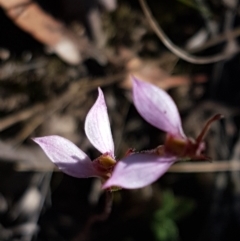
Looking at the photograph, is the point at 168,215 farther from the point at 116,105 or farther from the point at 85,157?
the point at 85,157

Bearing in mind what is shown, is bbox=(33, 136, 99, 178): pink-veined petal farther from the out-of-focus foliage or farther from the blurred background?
the out-of-focus foliage

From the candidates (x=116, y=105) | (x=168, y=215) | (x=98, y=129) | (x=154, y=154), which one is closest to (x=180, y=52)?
(x=116, y=105)

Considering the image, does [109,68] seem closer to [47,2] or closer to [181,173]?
[47,2]

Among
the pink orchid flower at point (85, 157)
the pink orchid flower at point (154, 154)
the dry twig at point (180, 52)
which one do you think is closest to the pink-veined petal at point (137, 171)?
the pink orchid flower at point (154, 154)

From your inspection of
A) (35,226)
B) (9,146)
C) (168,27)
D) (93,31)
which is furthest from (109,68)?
(35,226)

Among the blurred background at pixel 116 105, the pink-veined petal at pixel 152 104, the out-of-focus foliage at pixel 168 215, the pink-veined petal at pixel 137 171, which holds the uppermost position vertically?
the pink-veined petal at pixel 152 104

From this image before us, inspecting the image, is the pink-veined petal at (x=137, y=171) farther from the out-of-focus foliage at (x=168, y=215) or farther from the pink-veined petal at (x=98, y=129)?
the out-of-focus foliage at (x=168, y=215)
